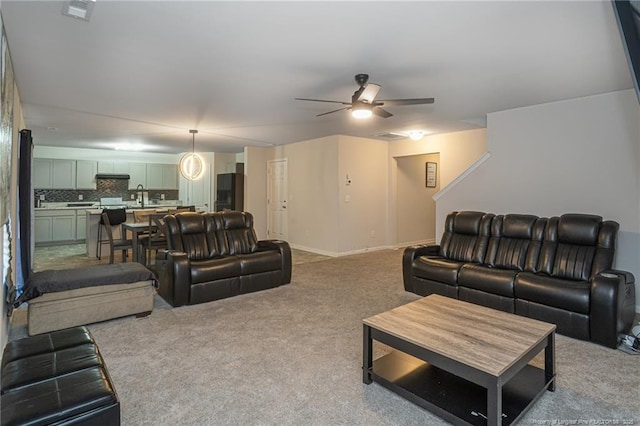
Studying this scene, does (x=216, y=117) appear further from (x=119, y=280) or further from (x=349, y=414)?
(x=349, y=414)

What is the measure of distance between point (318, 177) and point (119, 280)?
14.9ft

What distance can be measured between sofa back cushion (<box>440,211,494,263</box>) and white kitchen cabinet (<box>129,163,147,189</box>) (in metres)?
8.42

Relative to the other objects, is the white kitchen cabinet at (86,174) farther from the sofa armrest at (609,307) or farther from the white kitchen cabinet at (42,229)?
the sofa armrest at (609,307)

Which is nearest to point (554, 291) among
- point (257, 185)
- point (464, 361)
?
point (464, 361)

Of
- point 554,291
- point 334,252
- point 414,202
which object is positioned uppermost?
point 414,202

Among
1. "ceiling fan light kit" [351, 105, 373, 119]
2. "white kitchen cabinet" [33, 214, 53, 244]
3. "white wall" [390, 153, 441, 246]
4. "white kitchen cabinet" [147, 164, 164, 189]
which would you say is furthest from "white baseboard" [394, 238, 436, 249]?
"white kitchen cabinet" [33, 214, 53, 244]

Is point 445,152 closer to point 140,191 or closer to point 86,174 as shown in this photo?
point 140,191

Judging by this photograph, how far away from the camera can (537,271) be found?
3693 mm

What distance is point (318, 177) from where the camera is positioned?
24.0ft

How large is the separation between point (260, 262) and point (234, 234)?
2.24 feet

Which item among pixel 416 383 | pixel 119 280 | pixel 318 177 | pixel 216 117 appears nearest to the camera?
pixel 416 383

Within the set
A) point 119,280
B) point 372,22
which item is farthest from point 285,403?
point 372,22

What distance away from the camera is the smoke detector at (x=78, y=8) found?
83.6 inches

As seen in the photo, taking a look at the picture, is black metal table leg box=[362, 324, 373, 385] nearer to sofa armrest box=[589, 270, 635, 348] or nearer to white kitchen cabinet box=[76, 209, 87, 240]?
sofa armrest box=[589, 270, 635, 348]
